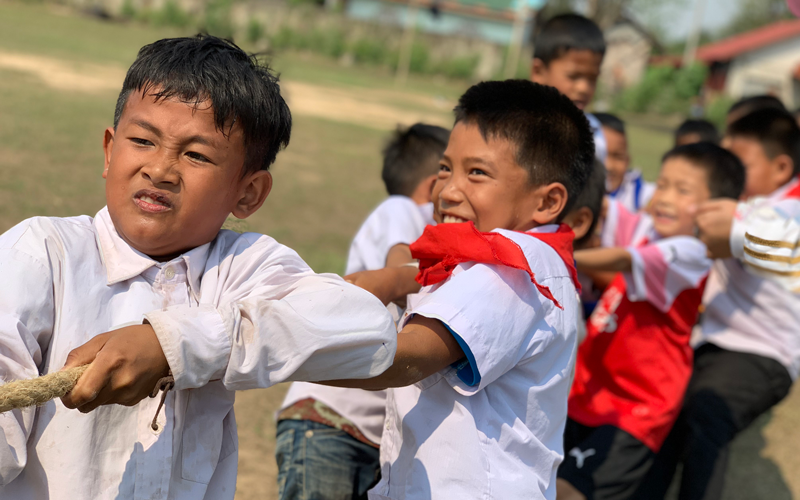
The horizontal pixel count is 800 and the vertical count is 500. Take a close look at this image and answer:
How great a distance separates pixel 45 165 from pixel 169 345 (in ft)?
21.6

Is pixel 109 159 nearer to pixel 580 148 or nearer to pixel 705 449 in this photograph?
pixel 580 148

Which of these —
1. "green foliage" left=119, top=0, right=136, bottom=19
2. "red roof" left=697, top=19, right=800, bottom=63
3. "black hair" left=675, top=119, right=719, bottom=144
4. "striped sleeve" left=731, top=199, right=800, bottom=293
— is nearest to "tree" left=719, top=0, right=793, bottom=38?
"red roof" left=697, top=19, right=800, bottom=63

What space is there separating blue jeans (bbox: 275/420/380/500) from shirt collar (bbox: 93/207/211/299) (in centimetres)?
102

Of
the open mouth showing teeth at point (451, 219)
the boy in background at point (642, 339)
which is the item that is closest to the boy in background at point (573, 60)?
the boy in background at point (642, 339)

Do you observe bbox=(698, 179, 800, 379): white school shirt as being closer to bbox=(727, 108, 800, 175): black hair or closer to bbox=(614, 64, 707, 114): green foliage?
bbox=(727, 108, 800, 175): black hair

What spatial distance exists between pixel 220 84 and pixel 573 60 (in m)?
2.70

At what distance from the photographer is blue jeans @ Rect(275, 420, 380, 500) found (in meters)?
2.33

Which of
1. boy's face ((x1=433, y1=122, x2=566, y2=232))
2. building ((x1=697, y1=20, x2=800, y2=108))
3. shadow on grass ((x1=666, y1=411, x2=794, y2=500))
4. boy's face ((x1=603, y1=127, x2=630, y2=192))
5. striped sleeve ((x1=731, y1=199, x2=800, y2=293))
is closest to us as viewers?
boy's face ((x1=433, y1=122, x2=566, y2=232))

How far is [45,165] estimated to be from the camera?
696cm

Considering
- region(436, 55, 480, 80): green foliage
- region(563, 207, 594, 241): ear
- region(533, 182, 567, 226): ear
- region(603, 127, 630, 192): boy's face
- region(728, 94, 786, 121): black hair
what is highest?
region(728, 94, 786, 121): black hair

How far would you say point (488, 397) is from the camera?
177 cm

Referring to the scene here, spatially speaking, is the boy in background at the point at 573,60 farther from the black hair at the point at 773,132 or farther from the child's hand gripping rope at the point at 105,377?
the child's hand gripping rope at the point at 105,377

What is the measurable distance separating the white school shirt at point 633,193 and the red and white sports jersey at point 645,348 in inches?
61.6

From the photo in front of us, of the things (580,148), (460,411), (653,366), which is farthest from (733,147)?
(460,411)
